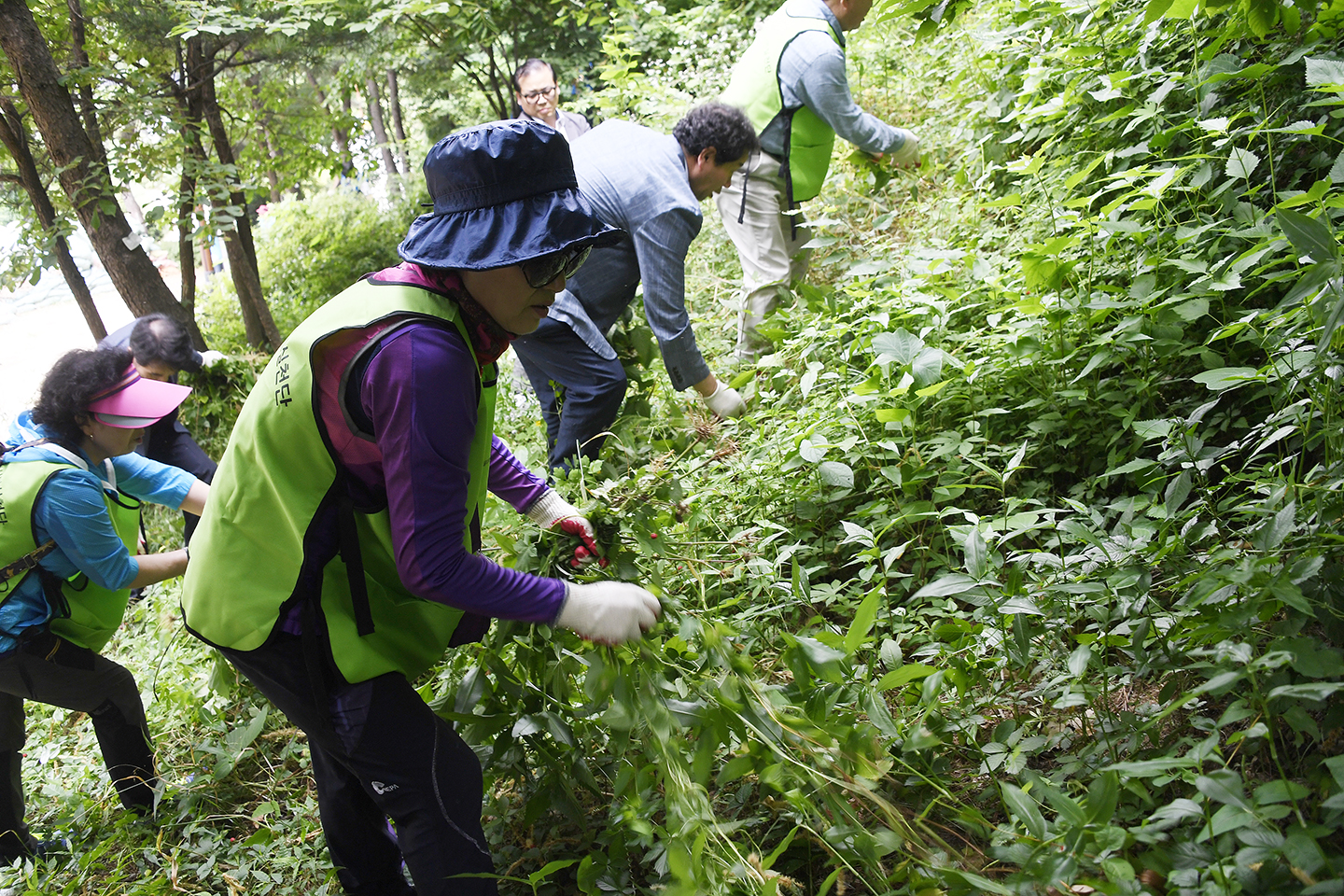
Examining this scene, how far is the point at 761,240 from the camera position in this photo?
4.18 metres

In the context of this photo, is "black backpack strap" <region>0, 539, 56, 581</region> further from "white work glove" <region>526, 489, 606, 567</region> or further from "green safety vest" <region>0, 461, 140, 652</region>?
"white work glove" <region>526, 489, 606, 567</region>

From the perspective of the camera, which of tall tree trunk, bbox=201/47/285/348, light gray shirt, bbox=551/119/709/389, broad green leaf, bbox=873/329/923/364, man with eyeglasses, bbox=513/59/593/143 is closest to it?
broad green leaf, bbox=873/329/923/364

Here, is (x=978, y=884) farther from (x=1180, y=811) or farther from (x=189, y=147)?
(x=189, y=147)

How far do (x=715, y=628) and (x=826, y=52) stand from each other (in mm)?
2852

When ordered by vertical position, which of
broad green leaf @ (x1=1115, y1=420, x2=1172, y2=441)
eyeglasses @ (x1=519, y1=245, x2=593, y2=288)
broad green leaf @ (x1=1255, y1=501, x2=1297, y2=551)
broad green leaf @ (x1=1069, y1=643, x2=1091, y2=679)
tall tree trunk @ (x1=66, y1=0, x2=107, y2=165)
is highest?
tall tree trunk @ (x1=66, y1=0, x2=107, y2=165)

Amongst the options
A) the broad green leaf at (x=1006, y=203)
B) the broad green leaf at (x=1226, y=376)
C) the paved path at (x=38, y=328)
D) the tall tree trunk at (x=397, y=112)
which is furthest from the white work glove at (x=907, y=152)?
the tall tree trunk at (x=397, y=112)

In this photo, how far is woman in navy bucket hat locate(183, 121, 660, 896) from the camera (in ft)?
5.05

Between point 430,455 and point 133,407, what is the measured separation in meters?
1.86

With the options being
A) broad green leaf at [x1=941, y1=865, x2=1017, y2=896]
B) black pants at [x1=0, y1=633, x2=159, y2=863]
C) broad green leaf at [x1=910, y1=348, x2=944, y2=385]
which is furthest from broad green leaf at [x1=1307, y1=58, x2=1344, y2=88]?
black pants at [x1=0, y1=633, x2=159, y2=863]

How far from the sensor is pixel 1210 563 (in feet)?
5.40

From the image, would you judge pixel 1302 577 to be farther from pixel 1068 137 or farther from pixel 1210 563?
pixel 1068 137

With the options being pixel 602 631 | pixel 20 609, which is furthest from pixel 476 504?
pixel 20 609

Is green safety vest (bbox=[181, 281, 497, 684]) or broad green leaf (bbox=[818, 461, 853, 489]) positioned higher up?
green safety vest (bbox=[181, 281, 497, 684])

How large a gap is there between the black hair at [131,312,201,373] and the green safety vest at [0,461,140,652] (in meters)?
1.51
